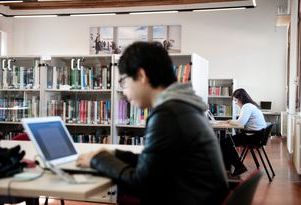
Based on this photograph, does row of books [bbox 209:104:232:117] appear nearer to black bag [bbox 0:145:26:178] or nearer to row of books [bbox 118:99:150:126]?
row of books [bbox 118:99:150:126]

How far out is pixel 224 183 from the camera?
1.45 m

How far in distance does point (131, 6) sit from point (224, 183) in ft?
33.0

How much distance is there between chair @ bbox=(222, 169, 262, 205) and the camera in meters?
1.31

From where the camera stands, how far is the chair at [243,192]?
51.5 inches

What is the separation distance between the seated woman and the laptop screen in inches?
149

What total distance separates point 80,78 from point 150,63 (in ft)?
10.7

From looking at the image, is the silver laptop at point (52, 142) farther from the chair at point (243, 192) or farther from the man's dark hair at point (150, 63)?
the chair at point (243, 192)

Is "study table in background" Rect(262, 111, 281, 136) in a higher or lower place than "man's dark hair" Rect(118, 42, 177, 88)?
lower

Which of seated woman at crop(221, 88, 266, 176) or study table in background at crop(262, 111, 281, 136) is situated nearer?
seated woman at crop(221, 88, 266, 176)

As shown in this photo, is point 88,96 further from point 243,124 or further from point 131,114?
point 243,124

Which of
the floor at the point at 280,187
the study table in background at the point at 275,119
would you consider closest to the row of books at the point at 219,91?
the study table in background at the point at 275,119

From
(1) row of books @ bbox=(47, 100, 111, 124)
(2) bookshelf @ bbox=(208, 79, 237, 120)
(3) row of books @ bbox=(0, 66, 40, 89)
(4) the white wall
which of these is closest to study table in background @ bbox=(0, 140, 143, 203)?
(1) row of books @ bbox=(47, 100, 111, 124)

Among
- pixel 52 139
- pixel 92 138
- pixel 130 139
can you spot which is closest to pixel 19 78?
pixel 92 138

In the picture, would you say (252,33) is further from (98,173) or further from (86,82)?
(98,173)
